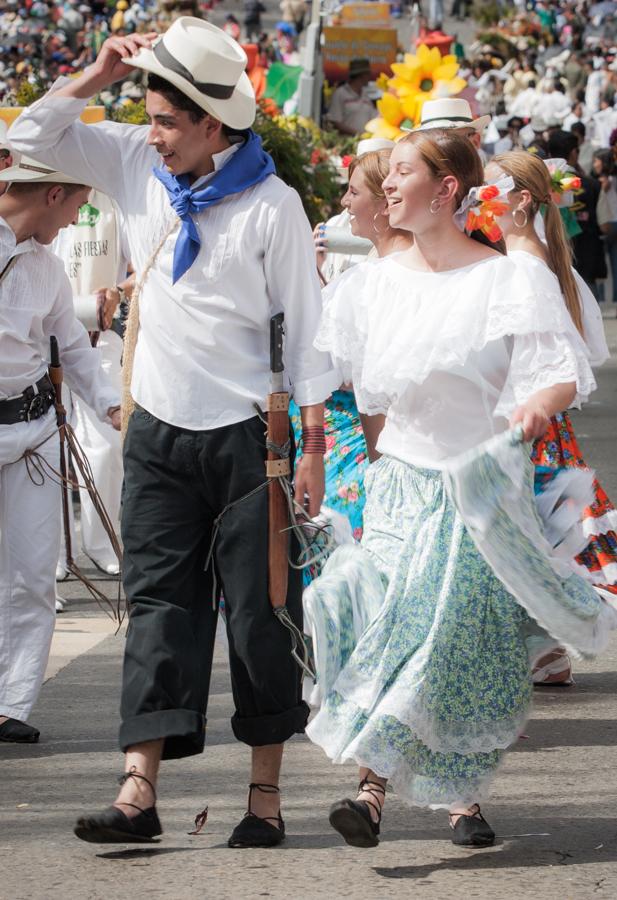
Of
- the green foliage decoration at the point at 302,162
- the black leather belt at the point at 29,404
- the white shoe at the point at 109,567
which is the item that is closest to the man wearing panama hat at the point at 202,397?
the black leather belt at the point at 29,404

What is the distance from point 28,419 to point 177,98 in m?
1.59

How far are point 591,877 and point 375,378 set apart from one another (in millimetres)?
1350

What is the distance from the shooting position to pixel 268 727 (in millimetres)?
4379

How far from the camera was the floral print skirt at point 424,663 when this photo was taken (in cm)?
418

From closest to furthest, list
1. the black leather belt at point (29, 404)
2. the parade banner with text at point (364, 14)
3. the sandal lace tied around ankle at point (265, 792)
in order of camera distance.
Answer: the sandal lace tied around ankle at point (265, 792)
the black leather belt at point (29, 404)
the parade banner with text at point (364, 14)

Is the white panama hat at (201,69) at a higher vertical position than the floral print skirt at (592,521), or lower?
higher

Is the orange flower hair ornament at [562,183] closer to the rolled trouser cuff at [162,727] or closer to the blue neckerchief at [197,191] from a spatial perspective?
the blue neckerchief at [197,191]

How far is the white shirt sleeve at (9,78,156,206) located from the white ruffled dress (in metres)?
0.69

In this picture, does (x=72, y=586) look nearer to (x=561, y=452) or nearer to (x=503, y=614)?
(x=561, y=452)

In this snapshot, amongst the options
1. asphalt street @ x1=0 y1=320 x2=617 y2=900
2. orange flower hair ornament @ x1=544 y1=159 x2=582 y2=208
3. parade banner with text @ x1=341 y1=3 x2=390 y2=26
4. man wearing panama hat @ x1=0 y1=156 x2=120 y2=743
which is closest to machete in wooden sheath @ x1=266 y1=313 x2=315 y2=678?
asphalt street @ x1=0 y1=320 x2=617 y2=900

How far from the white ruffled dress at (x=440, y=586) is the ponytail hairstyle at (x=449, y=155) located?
0.86ft

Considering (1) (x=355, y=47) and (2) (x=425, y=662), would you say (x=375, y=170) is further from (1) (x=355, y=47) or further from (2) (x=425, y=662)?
(1) (x=355, y=47)

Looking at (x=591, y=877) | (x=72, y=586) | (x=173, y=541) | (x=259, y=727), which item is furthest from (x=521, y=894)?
(x=72, y=586)

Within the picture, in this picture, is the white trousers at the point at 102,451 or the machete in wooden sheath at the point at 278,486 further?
the white trousers at the point at 102,451
